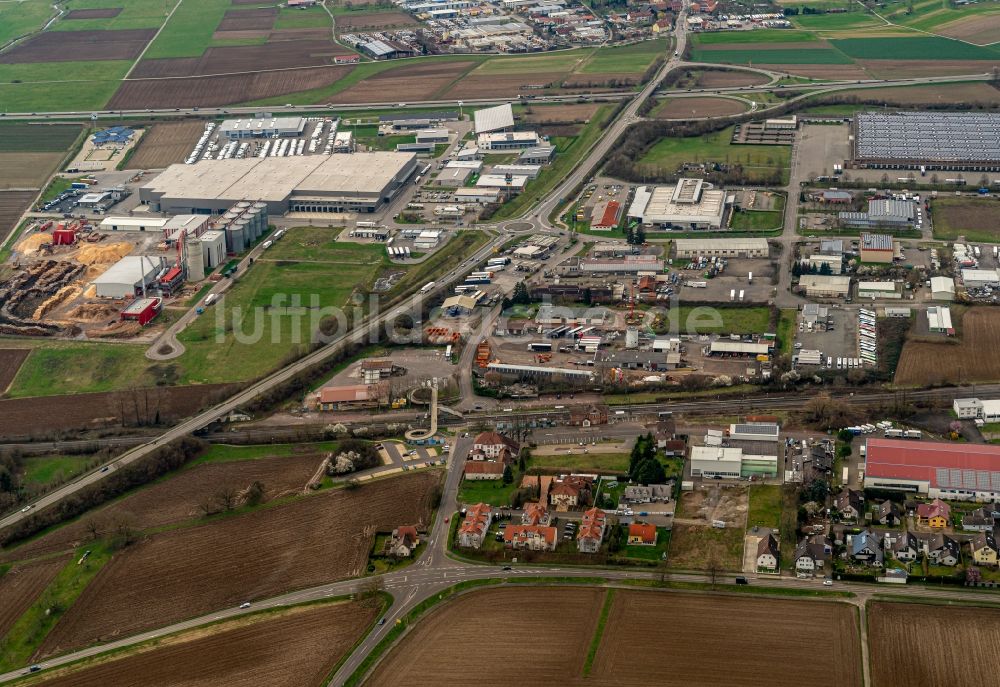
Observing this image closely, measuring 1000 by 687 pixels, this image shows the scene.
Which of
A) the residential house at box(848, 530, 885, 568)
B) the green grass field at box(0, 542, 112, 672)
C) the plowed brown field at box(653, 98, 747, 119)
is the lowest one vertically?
the green grass field at box(0, 542, 112, 672)

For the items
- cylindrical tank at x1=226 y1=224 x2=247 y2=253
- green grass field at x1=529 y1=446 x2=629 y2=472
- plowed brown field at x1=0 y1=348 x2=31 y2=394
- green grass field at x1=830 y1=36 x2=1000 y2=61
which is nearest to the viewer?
green grass field at x1=529 y1=446 x2=629 y2=472

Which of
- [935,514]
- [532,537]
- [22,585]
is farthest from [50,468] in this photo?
[935,514]

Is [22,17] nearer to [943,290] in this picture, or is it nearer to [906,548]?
[943,290]

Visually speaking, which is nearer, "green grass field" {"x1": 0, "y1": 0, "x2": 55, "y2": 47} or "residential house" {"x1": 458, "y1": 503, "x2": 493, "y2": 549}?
"residential house" {"x1": 458, "y1": 503, "x2": 493, "y2": 549}

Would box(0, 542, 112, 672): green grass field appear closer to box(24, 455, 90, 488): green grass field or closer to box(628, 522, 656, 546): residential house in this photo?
box(24, 455, 90, 488): green grass field

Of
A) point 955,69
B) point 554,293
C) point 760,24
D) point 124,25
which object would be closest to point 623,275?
point 554,293

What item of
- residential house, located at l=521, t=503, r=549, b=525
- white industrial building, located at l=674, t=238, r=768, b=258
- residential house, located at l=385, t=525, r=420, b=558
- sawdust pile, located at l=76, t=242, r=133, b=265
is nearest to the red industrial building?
sawdust pile, located at l=76, t=242, r=133, b=265

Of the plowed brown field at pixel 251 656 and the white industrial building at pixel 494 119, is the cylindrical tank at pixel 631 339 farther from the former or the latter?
the white industrial building at pixel 494 119

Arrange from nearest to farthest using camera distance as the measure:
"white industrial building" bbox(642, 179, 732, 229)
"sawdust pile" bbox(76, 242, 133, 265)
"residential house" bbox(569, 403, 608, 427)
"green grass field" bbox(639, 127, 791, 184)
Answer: "residential house" bbox(569, 403, 608, 427) → "sawdust pile" bbox(76, 242, 133, 265) → "white industrial building" bbox(642, 179, 732, 229) → "green grass field" bbox(639, 127, 791, 184)
